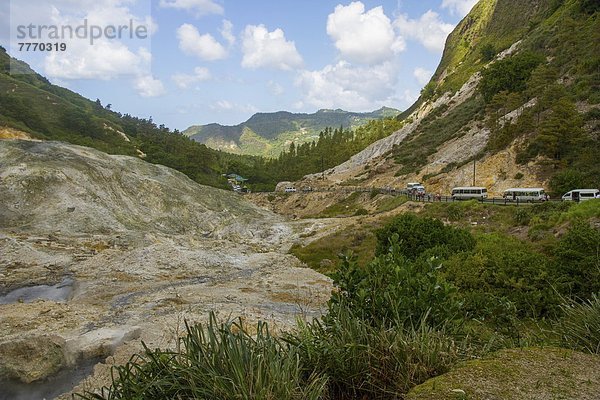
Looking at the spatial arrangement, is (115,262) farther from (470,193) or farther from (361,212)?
(470,193)

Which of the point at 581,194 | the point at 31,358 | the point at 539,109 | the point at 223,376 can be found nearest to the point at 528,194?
the point at 581,194

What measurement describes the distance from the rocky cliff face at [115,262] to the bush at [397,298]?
3391 mm

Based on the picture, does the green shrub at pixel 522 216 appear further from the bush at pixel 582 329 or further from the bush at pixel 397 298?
the bush at pixel 397 298

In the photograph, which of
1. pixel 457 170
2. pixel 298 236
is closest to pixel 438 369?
pixel 298 236

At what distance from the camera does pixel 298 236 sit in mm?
49156

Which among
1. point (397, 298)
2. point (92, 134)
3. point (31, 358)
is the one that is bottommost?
point (31, 358)

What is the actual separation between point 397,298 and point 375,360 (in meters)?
1.53

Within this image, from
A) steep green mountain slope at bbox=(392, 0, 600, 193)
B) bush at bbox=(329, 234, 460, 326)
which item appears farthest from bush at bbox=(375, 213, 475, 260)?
steep green mountain slope at bbox=(392, 0, 600, 193)

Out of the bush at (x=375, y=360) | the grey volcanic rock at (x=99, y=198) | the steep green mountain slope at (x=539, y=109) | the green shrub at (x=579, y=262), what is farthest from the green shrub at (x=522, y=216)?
the bush at (x=375, y=360)

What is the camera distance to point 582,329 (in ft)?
23.6

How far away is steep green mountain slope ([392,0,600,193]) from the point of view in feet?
160

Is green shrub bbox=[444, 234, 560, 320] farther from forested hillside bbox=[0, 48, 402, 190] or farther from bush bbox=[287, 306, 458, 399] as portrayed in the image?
forested hillside bbox=[0, 48, 402, 190]

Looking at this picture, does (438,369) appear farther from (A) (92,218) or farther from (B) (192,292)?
(A) (92,218)

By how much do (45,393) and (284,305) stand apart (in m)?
12.5
